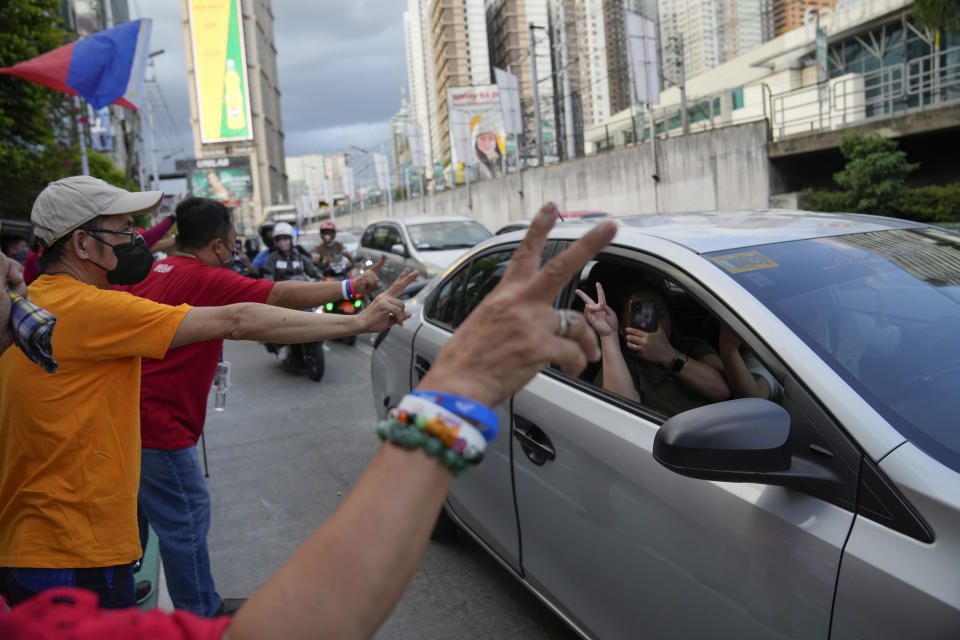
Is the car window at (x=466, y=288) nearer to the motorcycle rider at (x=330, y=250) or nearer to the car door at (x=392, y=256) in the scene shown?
the motorcycle rider at (x=330, y=250)

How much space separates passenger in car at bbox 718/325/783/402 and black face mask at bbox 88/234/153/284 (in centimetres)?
189

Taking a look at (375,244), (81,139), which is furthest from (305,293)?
(81,139)

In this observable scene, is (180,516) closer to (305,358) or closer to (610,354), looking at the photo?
(610,354)

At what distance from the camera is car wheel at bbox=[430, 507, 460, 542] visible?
3989 millimetres

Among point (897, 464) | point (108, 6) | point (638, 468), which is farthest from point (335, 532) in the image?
point (108, 6)

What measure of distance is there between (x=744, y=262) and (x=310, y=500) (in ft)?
11.6

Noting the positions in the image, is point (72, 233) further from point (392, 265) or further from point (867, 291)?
point (392, 265)

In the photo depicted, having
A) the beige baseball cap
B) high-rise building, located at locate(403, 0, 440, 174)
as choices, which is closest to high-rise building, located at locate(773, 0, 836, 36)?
the beige baseball cap

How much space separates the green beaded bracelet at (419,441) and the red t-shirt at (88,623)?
0.30 m

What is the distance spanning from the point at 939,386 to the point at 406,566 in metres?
1.60

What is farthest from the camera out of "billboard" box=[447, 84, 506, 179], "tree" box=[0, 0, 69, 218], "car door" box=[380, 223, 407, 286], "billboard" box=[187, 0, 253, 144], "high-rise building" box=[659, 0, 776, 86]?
"billboard" box=[187, 0, 253, 144]

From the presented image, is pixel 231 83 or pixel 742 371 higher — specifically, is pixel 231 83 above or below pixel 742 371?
above

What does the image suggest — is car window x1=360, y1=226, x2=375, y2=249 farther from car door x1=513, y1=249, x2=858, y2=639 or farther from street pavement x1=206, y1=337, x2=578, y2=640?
car door x1=513, y1=249, x2=858, y2=639

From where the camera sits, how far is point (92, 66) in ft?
34.4
